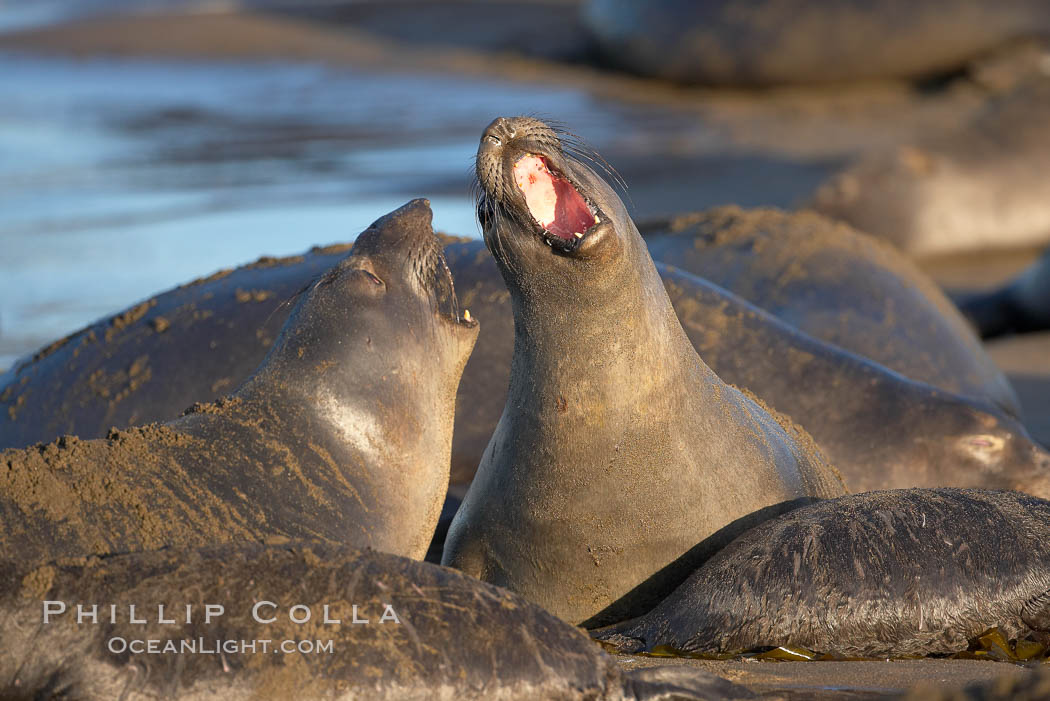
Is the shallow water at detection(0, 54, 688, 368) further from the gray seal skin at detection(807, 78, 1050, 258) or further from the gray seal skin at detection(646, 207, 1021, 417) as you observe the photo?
the gray seal skin at detection(646, 207, 1021, 417)

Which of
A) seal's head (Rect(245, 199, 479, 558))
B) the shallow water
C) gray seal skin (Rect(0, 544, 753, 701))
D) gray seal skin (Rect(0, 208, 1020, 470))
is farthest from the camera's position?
the shallow water

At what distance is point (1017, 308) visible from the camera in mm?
7844

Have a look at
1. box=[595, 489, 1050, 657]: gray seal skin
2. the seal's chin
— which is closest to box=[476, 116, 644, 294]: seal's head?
A: the seal's chin

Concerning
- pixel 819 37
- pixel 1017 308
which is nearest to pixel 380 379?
pixel 1017 308

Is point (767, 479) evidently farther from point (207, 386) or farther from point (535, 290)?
point (207, 386)

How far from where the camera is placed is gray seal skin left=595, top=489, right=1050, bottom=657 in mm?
3436

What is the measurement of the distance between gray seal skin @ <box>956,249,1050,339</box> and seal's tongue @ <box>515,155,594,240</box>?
463 cm

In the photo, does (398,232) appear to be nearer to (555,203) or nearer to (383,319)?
(383,319)

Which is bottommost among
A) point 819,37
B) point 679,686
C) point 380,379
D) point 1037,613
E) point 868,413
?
point 679,686

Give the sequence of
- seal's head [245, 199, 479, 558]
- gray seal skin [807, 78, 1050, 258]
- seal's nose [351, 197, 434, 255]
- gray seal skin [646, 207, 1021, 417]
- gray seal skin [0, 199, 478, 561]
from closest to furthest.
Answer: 1. gray seal skin [0, 199, 478, 561]
2. seal's head [245, 199, 479, 558]
3. seal's nose [351, 197, 434, 255]
4. gray seal skin [646, 207, 1021, 417]
5. gray seal skin [807, 78, 1050, 258]

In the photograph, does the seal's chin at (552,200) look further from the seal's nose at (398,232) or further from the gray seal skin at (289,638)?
the gray seal skin at (289,638)

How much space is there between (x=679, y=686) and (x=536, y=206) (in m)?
1.23

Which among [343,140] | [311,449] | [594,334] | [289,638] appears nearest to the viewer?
[289,638]

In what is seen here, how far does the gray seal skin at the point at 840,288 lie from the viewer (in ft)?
18.2
